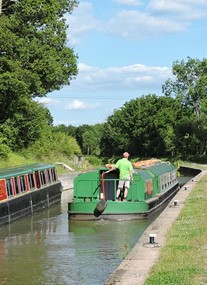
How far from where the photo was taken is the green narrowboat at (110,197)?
17.1m

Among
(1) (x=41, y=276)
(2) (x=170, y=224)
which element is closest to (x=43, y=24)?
(2) (x=170, y=224)

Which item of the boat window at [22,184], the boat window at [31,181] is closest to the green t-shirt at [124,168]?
the boat window at [22,184]

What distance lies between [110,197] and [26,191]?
3.56 m

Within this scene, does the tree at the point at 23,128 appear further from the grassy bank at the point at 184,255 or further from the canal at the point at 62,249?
the grassy bank at the point at 184,255

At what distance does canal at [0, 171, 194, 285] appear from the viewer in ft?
34.1

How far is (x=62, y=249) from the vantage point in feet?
44.0

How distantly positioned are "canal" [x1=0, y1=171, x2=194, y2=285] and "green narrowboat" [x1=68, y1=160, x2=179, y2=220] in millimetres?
290

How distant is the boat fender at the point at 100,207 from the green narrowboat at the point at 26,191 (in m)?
2.83

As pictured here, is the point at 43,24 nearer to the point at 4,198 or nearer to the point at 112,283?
the point at 4,198

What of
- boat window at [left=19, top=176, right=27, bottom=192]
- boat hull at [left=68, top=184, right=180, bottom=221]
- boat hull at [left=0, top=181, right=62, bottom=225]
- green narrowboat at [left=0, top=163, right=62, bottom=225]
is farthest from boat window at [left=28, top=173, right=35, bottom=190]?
boat hull at [left=68, top=184, right=180, bottom=221]

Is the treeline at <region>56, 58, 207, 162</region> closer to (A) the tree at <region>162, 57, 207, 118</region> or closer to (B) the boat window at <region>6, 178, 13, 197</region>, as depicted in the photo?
(A) the tree at <region>162, 57, 207, 118</region>

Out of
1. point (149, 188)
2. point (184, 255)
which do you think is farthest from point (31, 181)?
point (184, 255)

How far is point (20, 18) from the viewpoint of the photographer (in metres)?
29.2

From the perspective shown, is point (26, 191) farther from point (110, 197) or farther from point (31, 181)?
point (110, 197)
